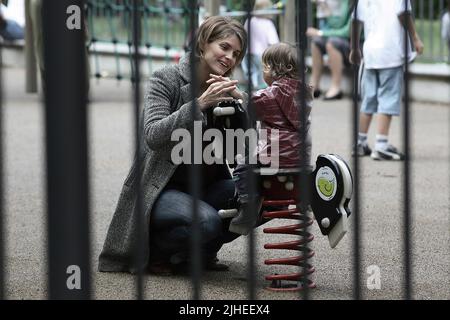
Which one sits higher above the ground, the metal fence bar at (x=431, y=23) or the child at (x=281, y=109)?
the metal fence bar at (x=431, y=23)

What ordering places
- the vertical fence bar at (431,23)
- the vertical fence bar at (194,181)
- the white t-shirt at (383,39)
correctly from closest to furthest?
the vertical fence bar at (194,181), the white t-shirt at (383,39), the vertical fence bar at (431,23)

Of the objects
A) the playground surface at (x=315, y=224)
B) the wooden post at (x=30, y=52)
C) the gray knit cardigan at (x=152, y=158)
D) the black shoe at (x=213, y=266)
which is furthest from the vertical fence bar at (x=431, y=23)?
the gray knit cardigan at (x=152, y=158)

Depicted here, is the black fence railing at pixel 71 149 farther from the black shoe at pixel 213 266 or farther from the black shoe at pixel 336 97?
the black shoe at pixel 336 97

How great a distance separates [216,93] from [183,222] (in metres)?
0.69

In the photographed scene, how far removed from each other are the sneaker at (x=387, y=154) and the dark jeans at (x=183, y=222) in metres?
4.03

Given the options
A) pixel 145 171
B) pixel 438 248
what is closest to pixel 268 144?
pixel 145 171

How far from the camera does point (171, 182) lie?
182 inches

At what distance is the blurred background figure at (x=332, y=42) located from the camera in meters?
12.8

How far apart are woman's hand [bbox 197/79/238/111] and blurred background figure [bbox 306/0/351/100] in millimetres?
8668

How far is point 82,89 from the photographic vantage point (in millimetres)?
2801

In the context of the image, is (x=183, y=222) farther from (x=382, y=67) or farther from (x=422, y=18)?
(x=422, y=18)

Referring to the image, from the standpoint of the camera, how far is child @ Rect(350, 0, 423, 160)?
8.49m
